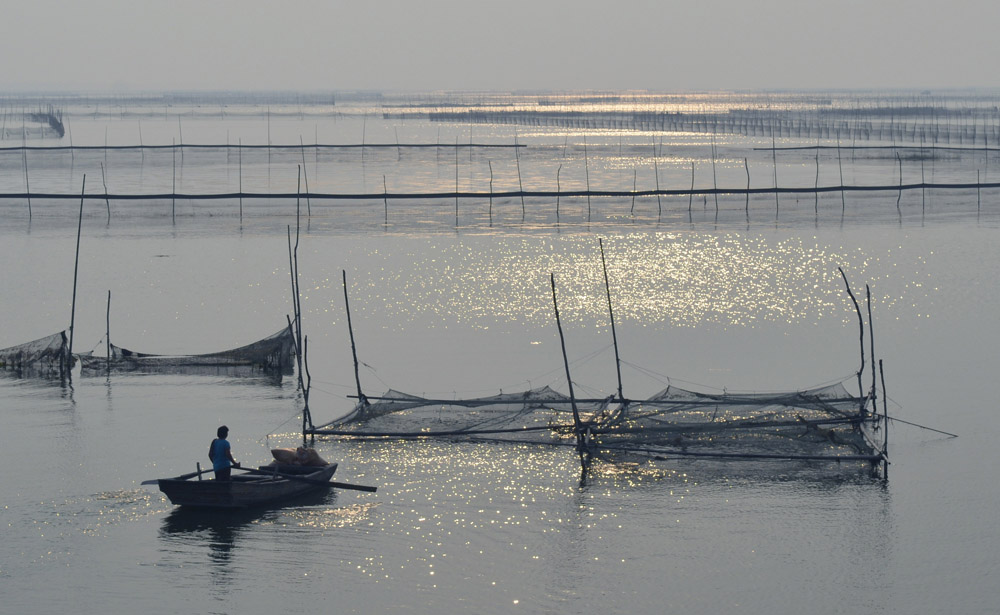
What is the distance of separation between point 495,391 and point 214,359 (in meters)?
4.69

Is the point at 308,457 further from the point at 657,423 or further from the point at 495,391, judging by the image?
the point at 495,391

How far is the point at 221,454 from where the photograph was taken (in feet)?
44.1

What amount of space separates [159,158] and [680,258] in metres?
38.3

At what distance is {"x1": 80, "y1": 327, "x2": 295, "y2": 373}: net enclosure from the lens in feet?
63.7

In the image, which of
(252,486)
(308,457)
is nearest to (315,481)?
(308,457)

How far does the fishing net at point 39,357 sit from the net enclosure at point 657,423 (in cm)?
589

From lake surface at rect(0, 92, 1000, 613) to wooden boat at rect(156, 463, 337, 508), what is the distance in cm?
21

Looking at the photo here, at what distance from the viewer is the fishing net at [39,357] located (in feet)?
64.2

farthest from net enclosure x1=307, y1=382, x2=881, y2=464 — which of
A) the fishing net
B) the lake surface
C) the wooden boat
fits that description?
the fishing net

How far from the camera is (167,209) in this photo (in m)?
41.9

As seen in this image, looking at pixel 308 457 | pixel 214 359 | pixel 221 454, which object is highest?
pixel 214 359

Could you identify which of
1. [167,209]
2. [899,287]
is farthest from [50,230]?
[899,287]

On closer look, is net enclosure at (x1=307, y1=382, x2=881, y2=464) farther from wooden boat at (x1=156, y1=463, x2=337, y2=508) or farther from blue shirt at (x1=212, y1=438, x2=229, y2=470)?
blue shirt at (x1=212, y1=438, x2=229, y2=470)

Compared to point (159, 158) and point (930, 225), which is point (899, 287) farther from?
point (159, 158)
